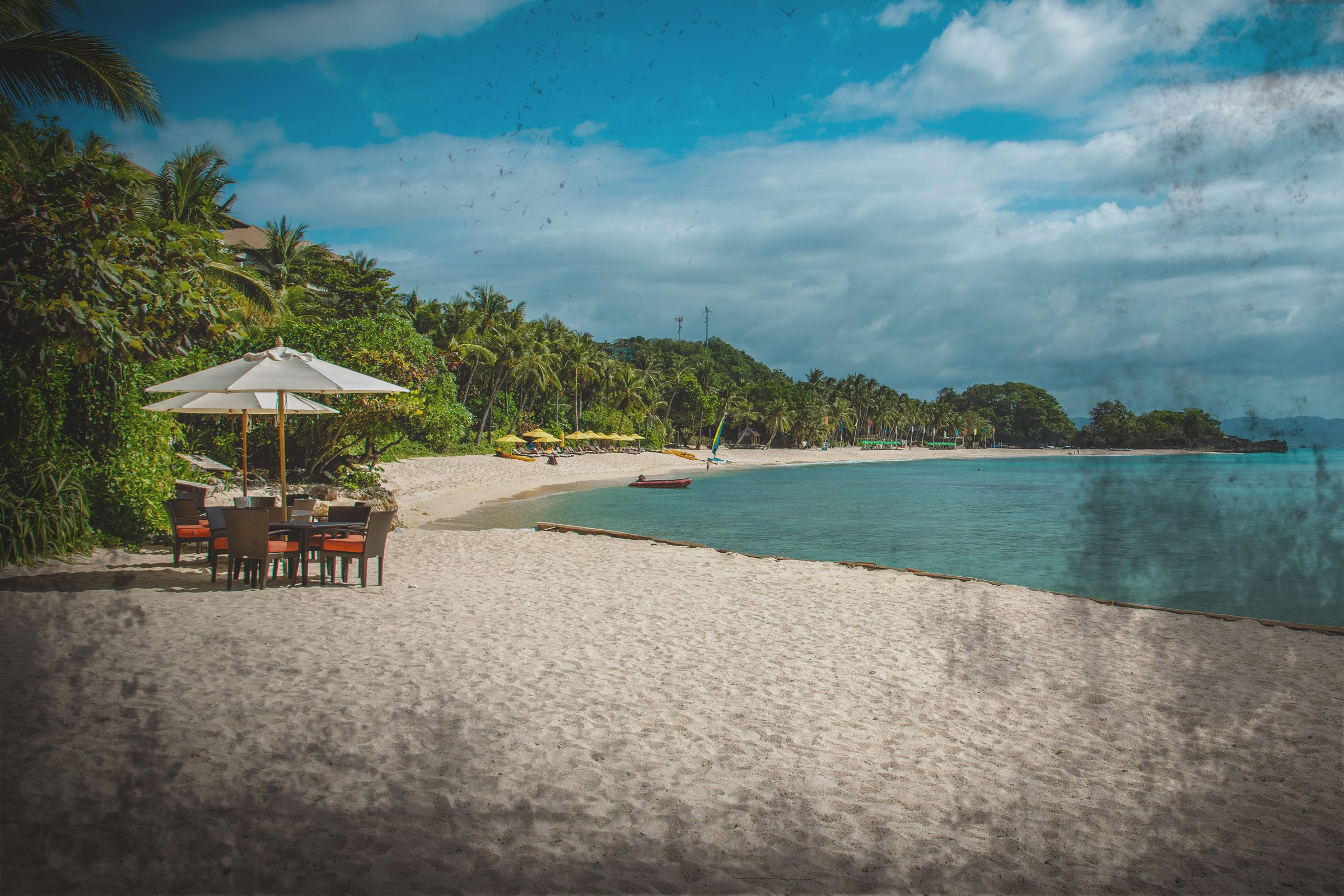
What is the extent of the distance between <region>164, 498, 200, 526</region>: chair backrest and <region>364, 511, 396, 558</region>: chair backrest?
2615 mm

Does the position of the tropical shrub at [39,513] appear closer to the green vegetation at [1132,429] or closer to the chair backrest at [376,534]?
the chair backrest at [376,534]

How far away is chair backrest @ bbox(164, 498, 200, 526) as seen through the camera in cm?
947

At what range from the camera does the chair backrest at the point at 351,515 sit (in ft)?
32.0

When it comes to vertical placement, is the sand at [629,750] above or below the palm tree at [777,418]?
below

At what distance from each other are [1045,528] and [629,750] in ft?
95.2

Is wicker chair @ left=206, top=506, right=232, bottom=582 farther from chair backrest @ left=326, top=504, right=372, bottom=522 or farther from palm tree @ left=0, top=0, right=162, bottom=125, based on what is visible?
palm tree @ left=0, top=0, right=162, bottom=125

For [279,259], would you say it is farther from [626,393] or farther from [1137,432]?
[1137,432]

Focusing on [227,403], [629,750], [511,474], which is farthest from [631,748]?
[511,474]

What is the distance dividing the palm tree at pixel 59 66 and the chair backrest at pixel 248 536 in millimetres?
6570

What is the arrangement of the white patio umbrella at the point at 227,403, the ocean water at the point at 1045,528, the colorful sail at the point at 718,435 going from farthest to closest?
the colorful sail at the point at 718,435 < the ocean water at the point at 1045,528 < the white patio umbrella at the point at 227,403

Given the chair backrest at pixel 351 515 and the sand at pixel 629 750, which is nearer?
the sand at pixel 629 750

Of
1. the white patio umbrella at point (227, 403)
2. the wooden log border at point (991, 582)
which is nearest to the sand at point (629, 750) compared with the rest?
the wooden log border at point (991, 582)

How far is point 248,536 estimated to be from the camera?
26.6 feet

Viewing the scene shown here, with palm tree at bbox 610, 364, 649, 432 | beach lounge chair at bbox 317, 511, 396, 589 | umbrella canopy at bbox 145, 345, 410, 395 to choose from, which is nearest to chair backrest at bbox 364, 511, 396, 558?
beach lounge chair at bbox 317, 511, 396, 589
